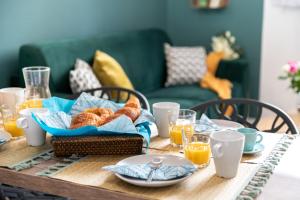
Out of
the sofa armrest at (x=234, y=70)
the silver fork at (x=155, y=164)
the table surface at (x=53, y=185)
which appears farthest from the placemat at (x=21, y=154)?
the sofa armrest at (x=234, y=70)

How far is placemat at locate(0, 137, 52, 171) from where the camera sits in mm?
1339

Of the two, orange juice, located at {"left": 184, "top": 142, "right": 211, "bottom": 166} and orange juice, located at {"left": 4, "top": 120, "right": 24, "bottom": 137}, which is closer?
orange juice, located at {"left": 184, "top": 142, "right": 211, "bottom": 166}

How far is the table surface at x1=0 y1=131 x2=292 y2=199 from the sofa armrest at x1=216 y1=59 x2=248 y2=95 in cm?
296

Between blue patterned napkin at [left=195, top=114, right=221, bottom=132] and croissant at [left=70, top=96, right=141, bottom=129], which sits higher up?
croissant at [left=70, top=96, right=141, bottom=129]

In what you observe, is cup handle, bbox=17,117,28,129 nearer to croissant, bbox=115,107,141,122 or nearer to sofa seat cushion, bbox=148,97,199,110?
croissant, bbox=115,107,141,122

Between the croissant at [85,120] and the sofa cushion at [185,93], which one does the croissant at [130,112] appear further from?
the sofa cushion at [185,93]

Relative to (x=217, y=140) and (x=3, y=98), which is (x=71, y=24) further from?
(x=217, y=140)

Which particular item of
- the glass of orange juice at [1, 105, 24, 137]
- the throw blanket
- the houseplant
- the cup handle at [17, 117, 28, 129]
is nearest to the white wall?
the throw blanket

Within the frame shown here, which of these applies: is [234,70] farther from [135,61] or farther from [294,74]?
[135,61]

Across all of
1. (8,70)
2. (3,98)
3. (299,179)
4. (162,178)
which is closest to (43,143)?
(3,98)

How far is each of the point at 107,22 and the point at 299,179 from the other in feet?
9.95

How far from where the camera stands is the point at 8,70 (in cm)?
312

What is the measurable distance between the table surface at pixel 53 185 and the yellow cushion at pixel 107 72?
1.95 m

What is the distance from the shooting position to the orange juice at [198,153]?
1.31 metres
